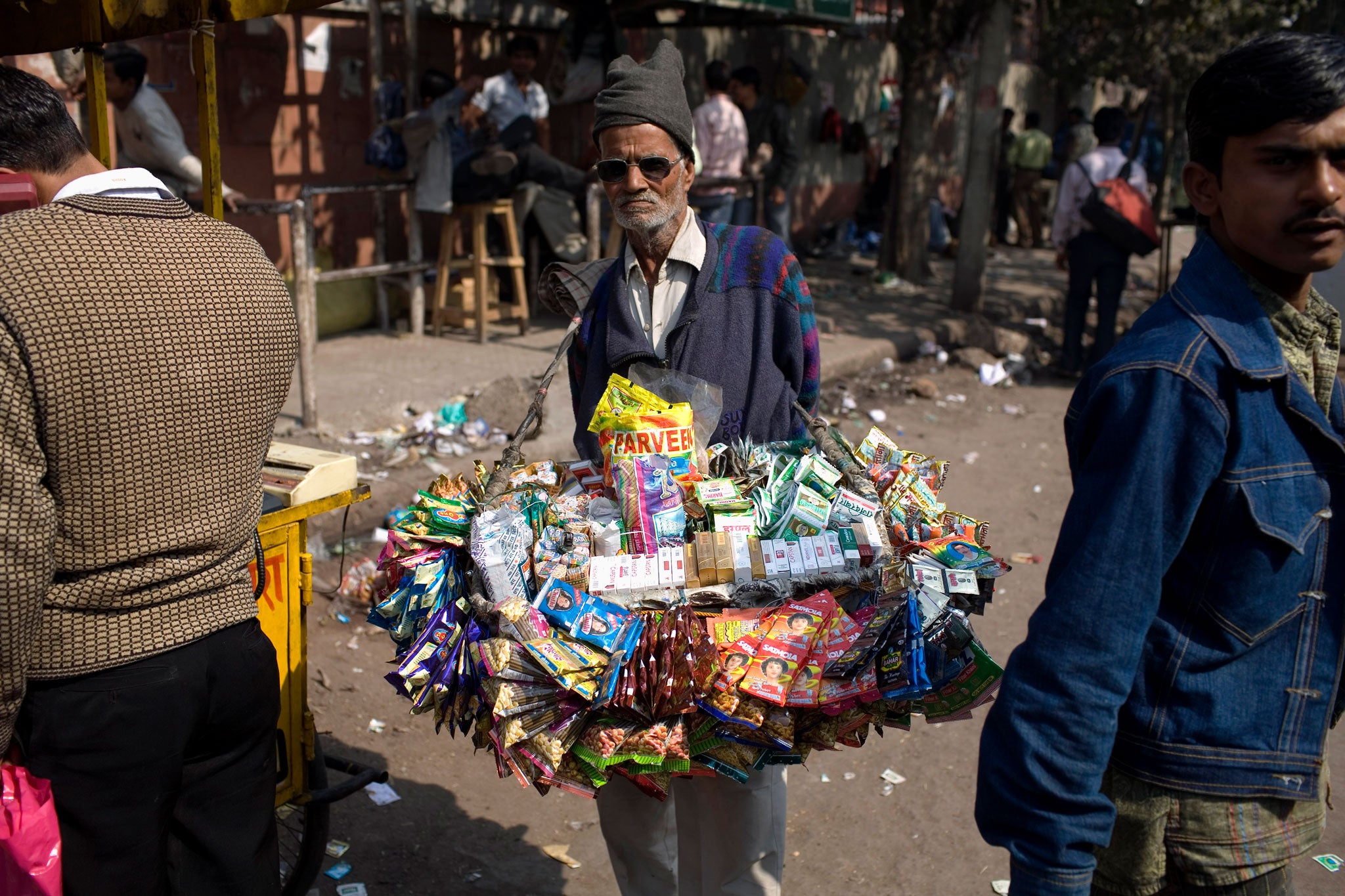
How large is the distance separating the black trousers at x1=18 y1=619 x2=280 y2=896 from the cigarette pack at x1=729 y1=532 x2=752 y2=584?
917mm

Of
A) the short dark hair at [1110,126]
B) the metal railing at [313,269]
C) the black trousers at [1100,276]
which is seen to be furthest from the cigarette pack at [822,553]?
the short dark hair at [1110,126]

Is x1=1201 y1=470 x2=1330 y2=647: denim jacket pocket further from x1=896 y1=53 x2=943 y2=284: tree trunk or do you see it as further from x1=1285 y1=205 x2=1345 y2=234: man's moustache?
x1=896 y1=53 x2=943 y2=284: tree trunk

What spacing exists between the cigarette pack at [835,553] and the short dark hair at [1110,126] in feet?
24.3

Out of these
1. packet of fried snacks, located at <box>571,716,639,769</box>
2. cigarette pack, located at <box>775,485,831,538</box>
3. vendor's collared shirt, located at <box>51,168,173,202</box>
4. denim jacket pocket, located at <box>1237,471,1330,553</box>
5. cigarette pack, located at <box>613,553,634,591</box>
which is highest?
vendor's collared shirt, located at <box>51,168,173,202</box>

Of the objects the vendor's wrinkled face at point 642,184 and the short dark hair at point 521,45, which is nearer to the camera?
the vendor's wrinkled face at point 642,184

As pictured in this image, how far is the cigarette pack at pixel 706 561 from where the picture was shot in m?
2.13

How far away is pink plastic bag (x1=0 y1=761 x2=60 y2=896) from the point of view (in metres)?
1.81

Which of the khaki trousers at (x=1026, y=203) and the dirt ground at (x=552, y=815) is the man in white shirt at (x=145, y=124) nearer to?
the dirt ground at (x=552, y=815)

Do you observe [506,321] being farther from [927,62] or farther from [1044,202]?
[1044,202]

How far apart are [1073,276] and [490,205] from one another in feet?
14.8

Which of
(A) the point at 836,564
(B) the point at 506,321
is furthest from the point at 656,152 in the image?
(B) the point at 506,321

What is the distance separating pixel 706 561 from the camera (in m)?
2.13

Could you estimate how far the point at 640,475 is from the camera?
7.38 ft

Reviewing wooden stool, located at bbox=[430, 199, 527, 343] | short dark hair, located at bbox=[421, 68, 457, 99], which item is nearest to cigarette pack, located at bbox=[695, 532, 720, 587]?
wooden stool, located at bbox=[430, 199, 527, 343]
